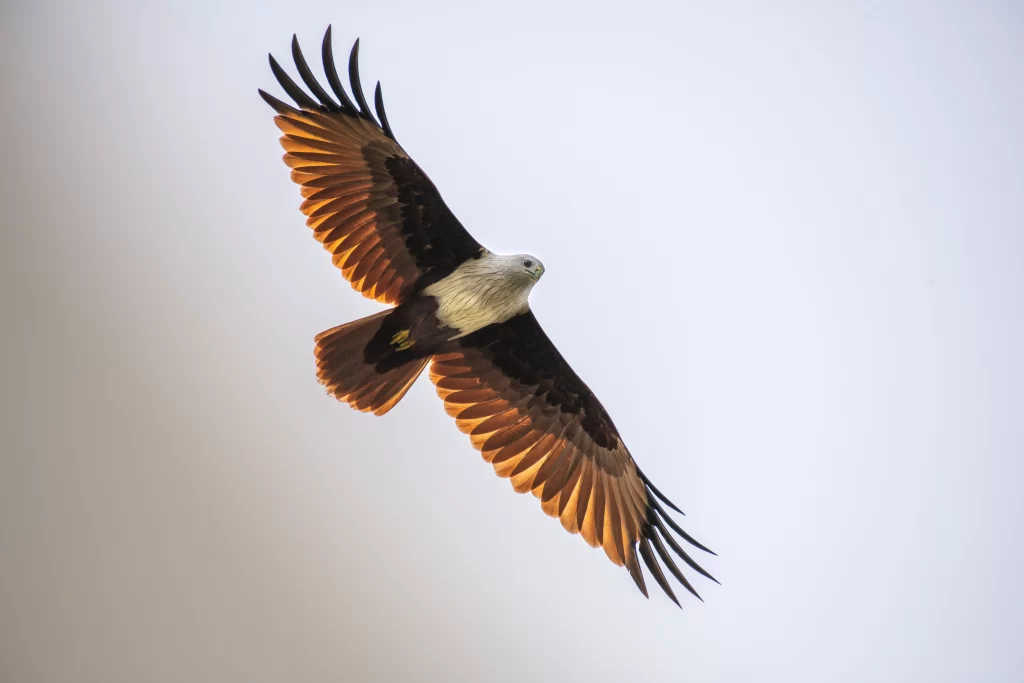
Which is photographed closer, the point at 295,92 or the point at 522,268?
the point at 295,92

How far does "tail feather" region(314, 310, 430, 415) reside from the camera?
9.02 feet

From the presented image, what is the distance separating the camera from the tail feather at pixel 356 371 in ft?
9.02

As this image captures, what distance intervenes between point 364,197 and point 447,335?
1.79 ft

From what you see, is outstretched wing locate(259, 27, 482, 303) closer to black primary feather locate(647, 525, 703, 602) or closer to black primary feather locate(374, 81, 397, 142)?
black primary feather locate(374, 81, 397, 142)

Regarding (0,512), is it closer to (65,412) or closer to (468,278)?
(65,412)

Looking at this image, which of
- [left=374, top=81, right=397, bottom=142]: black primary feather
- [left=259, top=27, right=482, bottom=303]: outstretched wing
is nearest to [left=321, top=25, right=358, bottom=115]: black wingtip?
[left=259, top=27, right=482, bottom=303]: outstretched wing

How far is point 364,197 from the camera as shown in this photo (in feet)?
9.26

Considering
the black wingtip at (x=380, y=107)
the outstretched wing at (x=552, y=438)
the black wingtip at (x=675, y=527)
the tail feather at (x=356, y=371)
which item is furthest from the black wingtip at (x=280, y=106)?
the black wingtip at (x=675, y=527)

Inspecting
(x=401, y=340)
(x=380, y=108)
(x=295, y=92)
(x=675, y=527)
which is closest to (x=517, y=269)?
(x=401, y=340)

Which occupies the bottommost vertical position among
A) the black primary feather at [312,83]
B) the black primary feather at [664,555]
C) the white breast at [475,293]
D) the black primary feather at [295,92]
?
the black primary feather at [664,555]

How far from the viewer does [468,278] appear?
2875 millimetres

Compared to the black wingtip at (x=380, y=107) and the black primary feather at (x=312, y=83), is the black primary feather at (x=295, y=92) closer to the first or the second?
the black primary feather at (x=312, y=83)

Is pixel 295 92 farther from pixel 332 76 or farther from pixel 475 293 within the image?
pixel 475 293

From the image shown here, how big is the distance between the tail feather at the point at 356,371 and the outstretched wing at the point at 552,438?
271 millimetres
